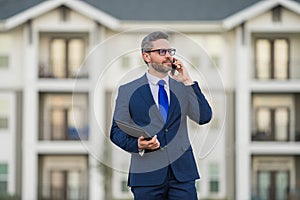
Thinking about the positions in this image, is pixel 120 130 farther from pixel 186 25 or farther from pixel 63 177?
pixel 63 177

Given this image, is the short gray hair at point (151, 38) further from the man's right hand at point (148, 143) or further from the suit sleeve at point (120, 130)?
the man's right hand at point (148, 143)

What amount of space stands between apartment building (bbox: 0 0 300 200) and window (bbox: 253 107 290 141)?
0.02 metres

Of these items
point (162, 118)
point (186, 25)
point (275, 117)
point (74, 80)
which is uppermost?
point (186, 25)

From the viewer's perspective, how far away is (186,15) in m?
24.5

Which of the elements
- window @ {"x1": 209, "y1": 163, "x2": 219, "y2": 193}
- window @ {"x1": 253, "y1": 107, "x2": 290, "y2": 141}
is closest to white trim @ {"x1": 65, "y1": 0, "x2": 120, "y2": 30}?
window @ {"x1": 253, "y1": 107, "x2": 290, "y2": 141}

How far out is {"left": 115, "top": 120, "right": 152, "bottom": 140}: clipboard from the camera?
3480 millimetres

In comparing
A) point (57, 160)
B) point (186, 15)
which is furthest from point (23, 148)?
point (186, 15)

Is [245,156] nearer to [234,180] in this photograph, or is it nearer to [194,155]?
[234,180]

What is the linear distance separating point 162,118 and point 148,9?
21287 millimetres

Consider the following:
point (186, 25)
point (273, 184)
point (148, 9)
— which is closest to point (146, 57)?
point (186, 25)

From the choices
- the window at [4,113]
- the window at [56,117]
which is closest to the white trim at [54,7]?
the window at [4,113]

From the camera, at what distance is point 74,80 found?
953 inches

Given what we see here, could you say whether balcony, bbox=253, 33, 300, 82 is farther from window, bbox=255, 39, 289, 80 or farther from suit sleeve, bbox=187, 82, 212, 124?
suit sleeve, bbox=187, 82, 212, 124

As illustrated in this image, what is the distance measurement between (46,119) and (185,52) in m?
20.8
